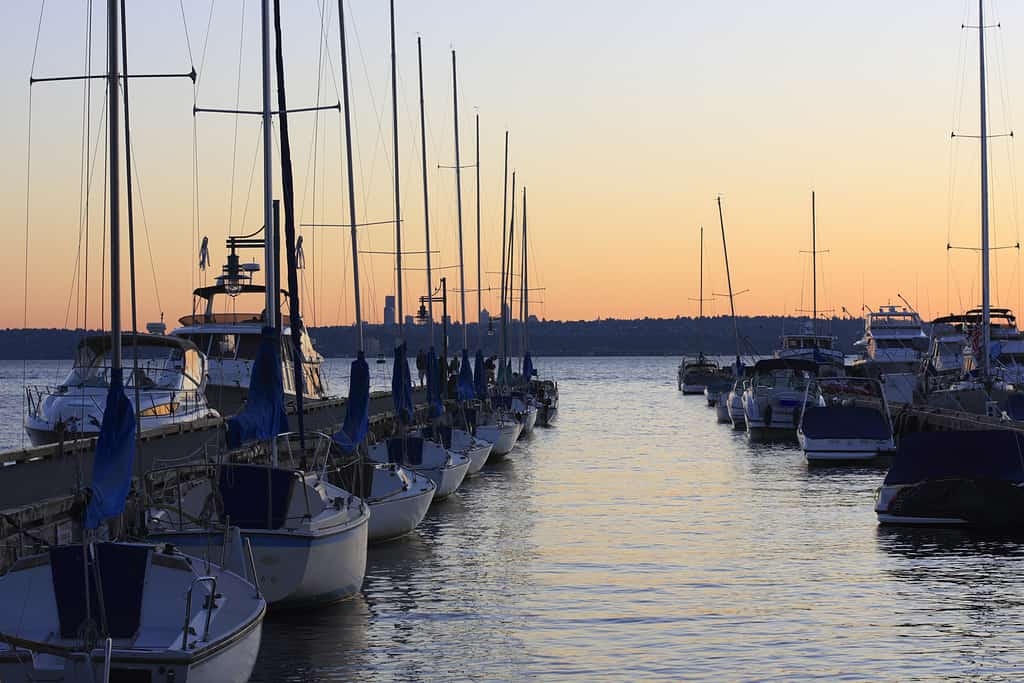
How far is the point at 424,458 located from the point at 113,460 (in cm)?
1801

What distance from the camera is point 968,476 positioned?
2605 centimetres

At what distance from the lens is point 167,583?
Answer: 13.0 meters

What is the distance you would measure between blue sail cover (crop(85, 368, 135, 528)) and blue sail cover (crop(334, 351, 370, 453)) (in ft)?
33.4

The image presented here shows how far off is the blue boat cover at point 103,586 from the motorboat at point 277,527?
9.87ft

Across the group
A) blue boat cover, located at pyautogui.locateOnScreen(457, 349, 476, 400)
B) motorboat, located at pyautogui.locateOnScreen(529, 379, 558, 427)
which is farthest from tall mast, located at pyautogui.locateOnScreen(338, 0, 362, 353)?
motorboat, located at pyautogui.locateOnScreen(529, 379, 558, 427)

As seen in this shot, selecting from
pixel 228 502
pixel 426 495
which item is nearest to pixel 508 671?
pixel 228 502

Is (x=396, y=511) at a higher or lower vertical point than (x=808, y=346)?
lower

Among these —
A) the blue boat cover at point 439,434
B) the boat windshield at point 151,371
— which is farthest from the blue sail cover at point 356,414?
the boat windshield at point 151,371

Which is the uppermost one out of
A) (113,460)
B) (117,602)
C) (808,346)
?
(808,346)

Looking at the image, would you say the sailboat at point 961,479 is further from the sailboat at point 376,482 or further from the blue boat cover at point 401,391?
the blue boat cover at point 401,391

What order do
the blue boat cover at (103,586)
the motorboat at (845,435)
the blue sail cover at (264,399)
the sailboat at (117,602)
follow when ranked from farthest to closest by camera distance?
the motorboat at (845,435) < the blue sail cover at (264,399) < the blue boat cover at (103,586) < the sailboat at (117,602)

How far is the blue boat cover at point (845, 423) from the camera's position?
4109 centimetres

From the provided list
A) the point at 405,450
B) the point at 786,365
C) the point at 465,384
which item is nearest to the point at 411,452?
the point at 405,450

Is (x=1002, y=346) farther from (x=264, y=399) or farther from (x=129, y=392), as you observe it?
(x=264, y=399)
